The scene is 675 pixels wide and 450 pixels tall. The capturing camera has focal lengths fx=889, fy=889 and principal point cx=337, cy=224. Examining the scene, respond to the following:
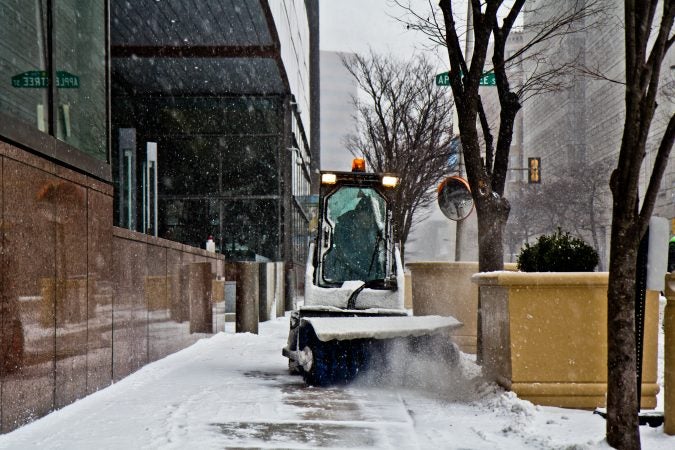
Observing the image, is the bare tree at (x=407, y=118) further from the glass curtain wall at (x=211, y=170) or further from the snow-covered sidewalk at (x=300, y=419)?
the snow-covered sidewalk at (x=300, y=419)

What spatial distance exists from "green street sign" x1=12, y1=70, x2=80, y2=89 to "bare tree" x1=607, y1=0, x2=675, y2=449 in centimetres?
476

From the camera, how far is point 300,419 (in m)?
7.10

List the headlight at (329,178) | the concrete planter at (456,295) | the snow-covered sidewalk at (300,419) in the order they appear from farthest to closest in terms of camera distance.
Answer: the concrete planter at (456,295)
the headlight at (329,178)
the snow-covered sidewalk at (300,419)

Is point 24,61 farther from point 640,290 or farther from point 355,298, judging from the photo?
point 640,290

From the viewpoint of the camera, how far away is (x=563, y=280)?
25.4ft

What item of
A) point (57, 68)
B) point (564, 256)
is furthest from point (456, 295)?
point (57, 68)

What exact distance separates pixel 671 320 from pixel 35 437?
451 cm

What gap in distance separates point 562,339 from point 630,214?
2.38 meters

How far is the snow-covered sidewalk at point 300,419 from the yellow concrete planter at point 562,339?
24 cm

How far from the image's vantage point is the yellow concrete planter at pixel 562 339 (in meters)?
7.70

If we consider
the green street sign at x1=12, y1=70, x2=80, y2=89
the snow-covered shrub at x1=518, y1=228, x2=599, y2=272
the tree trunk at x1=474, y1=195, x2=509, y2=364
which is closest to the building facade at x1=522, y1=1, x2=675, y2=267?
the tree trunk at x1=474, y1=195, x2=509, y2=364

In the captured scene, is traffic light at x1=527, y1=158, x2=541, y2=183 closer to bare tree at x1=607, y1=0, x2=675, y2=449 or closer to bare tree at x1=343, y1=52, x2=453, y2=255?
bare tree at x1=343, y1=52, x2=453, y2=255

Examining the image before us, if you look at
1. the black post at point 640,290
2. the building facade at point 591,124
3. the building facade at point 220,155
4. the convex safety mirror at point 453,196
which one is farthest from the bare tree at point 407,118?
the building facade at point 591,124

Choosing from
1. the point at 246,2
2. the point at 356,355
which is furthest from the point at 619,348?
the point at 246,2
